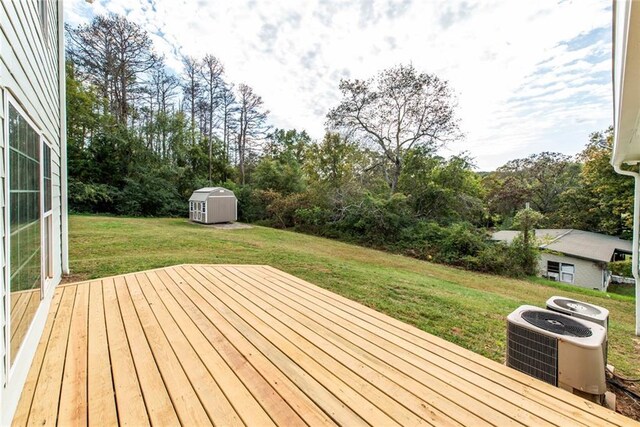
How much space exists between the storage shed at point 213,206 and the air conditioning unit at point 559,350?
11387 mm

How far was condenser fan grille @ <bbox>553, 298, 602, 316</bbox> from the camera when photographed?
1.95 metres

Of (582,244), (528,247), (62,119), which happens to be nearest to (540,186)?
(582,244)

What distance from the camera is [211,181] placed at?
659 inches

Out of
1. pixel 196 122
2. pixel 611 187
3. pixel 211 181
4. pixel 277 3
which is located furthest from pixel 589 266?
pixel 196 122

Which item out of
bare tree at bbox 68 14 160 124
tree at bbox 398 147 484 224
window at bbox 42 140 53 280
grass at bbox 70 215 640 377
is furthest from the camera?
bare tree at bbox 68 14 160 124

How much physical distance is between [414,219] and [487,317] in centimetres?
805

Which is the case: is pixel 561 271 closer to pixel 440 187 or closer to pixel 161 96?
pixel 440 187

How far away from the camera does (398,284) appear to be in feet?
14.8

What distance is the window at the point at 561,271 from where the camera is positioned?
428 inches

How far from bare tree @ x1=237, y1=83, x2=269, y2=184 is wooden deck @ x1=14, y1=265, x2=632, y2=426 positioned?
16891 mm

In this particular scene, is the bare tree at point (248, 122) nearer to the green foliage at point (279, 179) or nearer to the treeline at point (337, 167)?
the treeline at point (337, 167)

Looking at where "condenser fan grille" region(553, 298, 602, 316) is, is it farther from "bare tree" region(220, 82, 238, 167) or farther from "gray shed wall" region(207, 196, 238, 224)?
"bare tree" region(220, 82, 238, 167)

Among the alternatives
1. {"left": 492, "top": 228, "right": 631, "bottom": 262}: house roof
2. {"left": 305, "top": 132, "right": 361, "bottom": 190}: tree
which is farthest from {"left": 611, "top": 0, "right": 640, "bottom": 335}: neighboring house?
{"left": 305, "top": 132, "right": 361, "bottom": 190}: tree

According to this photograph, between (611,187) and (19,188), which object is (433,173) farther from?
(19,188)
